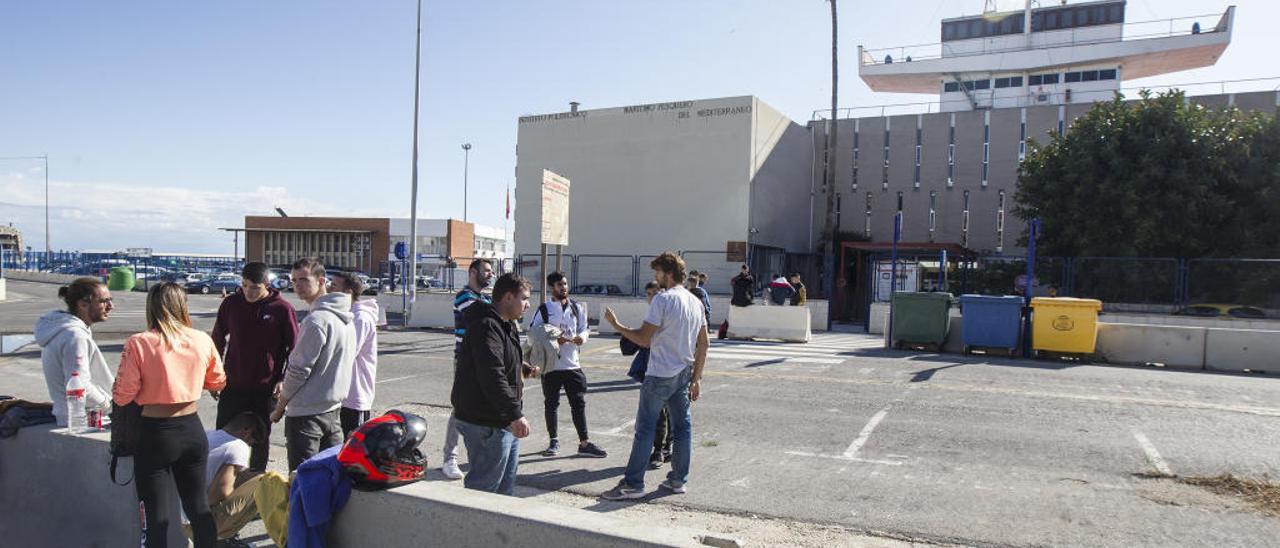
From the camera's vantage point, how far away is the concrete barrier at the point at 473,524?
2.91m

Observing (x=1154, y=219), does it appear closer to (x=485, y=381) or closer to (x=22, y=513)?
(x=485, y=381)

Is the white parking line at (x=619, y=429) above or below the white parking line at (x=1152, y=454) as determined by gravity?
below

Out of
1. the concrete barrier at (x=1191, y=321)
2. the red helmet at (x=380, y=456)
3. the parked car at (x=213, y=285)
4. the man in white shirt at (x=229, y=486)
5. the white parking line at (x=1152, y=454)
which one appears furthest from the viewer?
the parked car at (x=213, y=285)

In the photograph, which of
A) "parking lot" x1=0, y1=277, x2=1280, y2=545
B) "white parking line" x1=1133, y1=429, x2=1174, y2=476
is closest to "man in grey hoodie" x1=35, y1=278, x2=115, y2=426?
"parking lot" x1=0, y1=277, x2=1280, y2=545

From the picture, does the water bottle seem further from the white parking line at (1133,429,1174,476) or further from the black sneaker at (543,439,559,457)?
the white parking line at (1133,429,1174,476)

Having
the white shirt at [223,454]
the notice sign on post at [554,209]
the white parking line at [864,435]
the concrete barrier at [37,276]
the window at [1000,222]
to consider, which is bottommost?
the concrete barrier at [37,276]

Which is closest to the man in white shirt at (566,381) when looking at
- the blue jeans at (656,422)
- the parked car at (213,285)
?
the blue jeans at (656,422)

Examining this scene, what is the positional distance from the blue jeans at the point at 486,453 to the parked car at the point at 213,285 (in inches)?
1655

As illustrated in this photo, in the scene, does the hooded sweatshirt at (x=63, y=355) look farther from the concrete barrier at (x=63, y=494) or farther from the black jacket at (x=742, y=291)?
the black jacket at (x=742, y=291)

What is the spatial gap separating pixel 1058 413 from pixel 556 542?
26.1 ft

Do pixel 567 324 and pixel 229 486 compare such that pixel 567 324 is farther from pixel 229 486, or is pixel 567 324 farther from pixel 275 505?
pixel 275 505

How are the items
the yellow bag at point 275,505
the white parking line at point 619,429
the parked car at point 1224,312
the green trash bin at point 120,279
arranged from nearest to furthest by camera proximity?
1. the yellow bag at point 275,505
2. the white parking line at point 619,429
3. the parked car at point 1224,312
4. the green trash bin at point 120,279

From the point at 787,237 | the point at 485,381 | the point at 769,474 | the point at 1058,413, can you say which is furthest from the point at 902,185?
the point at 485,381

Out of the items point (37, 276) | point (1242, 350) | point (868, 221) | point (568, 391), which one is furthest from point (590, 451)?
point (37, 276)
